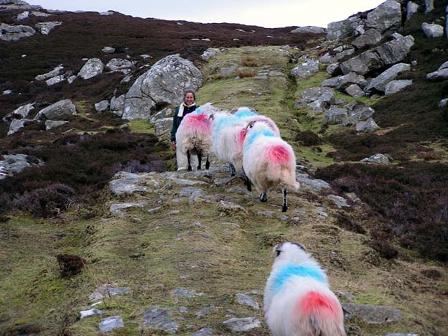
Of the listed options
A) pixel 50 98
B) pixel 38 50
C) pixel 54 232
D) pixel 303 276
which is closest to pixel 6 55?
pixel 38 50

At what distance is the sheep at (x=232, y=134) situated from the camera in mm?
12859

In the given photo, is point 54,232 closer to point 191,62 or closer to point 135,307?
point 135,307

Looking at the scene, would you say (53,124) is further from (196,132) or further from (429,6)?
(429,6)

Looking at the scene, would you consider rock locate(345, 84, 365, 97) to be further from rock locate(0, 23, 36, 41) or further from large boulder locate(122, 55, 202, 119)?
rock locate(0, 23, 36, 41)

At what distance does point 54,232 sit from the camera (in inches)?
455

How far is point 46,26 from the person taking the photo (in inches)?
2159

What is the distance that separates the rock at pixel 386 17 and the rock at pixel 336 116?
505 inches

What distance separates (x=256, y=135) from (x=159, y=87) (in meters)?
20.2

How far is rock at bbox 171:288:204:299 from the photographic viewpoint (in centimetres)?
736

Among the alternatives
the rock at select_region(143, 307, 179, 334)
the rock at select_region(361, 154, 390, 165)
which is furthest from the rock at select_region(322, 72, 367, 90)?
the rock at select_region(143, 307, 179, 334)

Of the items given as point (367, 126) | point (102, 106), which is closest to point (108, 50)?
point (102, 106)

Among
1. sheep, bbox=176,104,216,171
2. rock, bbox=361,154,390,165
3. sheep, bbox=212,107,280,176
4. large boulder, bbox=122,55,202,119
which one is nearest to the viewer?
sheep, bbox=212,107,280,176

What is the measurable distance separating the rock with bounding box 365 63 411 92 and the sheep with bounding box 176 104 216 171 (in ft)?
52.7

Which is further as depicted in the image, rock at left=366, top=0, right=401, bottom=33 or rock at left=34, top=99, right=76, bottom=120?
rock at left=366, top=0, right=401, bottom=33
